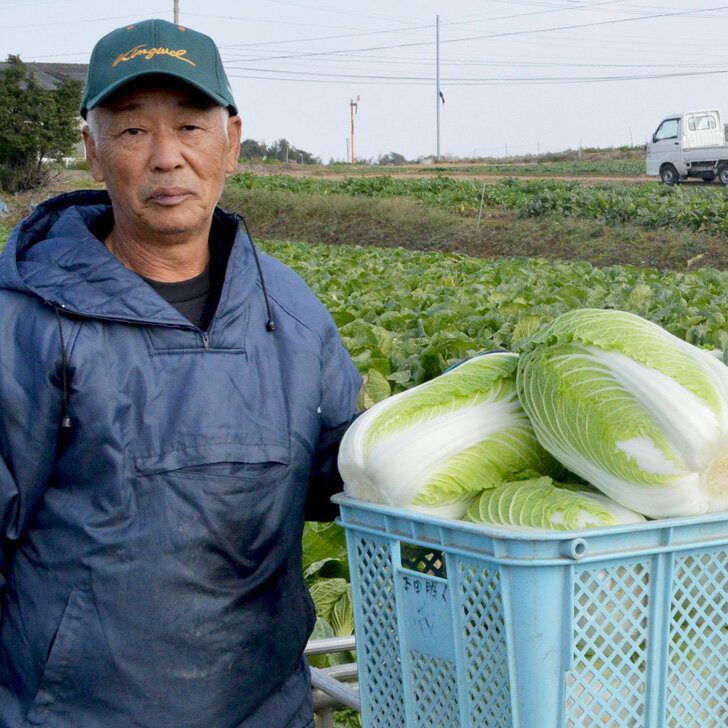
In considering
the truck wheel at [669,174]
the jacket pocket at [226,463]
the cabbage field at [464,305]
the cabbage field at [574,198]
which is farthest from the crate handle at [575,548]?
the truck wheel at [669,174]

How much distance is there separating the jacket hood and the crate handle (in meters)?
0.93

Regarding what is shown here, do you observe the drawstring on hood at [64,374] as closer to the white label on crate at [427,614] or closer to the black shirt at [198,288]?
the black shirt at [198,288]

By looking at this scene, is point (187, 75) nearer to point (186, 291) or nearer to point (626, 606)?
point (186, 291)

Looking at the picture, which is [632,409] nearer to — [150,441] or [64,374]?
[150,441]

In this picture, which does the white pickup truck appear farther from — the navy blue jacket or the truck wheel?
the navy blue jacket

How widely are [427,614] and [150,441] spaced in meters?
0.66

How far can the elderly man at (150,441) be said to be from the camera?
1.92m

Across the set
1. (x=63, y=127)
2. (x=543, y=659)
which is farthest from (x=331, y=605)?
(x=63, y=127)

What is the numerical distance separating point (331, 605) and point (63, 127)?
152 feet

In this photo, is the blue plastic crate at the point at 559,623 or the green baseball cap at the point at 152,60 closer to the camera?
the blue plastic crate at the point at 559,623

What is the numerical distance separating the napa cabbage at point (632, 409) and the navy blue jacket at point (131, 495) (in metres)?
0.56

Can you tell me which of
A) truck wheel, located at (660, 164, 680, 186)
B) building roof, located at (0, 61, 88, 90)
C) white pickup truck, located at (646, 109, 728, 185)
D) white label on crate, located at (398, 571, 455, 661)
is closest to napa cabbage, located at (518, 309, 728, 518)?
white label on crate, located at (398, 571, 455, 661)

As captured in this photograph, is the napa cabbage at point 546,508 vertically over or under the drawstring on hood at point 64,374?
under

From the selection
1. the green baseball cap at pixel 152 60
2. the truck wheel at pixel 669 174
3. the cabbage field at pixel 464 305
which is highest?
the truck wheel at pixel 669 174
